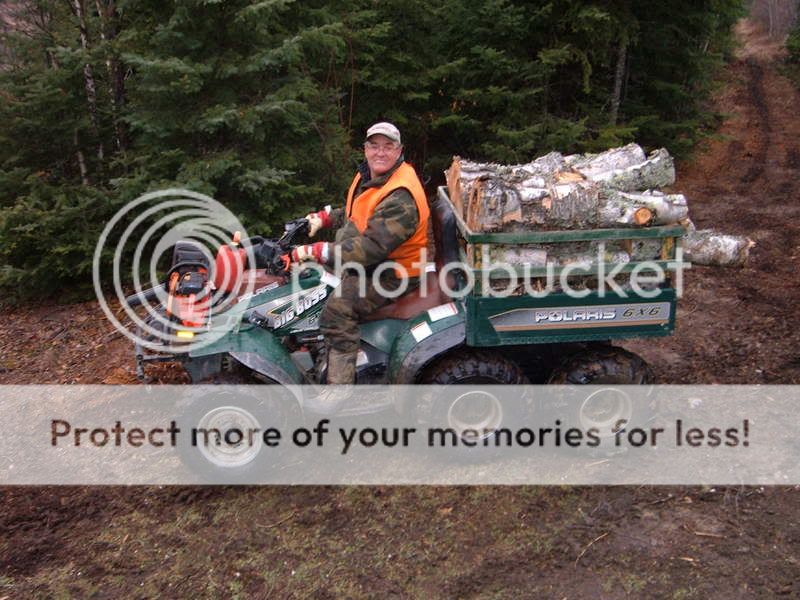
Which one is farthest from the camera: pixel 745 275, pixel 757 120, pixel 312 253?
pixel 757 120

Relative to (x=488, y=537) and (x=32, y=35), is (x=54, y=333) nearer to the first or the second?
(x=32, y=35)

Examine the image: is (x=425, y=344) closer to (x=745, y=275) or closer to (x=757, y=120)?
(x=745, y=275)

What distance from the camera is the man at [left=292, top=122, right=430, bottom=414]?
4.24 m

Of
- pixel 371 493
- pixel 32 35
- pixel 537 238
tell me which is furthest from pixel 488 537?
pixel 32 35

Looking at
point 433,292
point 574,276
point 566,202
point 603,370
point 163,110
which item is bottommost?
point 603,370

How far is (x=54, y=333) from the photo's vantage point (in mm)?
7094

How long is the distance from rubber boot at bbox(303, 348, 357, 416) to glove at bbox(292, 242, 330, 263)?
0.62m

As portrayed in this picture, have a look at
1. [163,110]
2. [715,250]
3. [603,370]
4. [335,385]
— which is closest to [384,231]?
[335,385]

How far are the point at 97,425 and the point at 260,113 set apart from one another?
361cm

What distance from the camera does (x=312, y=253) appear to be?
4.20 meters

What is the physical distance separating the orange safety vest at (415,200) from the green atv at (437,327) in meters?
0.21

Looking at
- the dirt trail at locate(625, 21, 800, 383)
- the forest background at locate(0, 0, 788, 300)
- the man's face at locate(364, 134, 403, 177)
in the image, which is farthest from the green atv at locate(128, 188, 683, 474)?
the forest background at locate(0, 0, 788, 300)

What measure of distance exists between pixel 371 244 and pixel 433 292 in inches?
26.9

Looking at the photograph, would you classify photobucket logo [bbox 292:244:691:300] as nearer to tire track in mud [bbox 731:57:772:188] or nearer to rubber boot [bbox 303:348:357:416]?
rubber boot [bbox 303:348:357:416]
